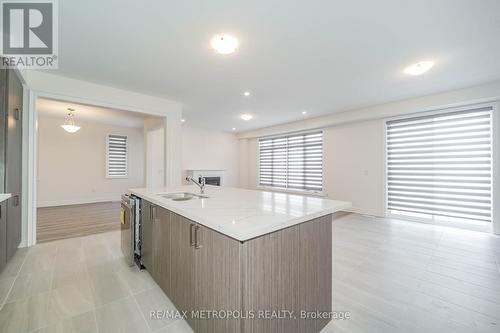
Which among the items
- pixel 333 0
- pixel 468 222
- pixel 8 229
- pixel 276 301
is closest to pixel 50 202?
pixel 8 229

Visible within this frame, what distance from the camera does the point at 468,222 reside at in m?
3.88

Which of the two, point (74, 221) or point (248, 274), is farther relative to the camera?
point (74, 221)

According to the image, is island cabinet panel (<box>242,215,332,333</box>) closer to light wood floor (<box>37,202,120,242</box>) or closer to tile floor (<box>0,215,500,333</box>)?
tile floor (<box>0,215,500,333</box>)

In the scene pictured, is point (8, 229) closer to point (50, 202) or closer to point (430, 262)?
point (50, 202)

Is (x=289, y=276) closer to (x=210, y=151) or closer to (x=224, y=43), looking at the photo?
(x=224, y=43)

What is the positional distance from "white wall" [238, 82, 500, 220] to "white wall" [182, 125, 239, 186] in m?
3.16

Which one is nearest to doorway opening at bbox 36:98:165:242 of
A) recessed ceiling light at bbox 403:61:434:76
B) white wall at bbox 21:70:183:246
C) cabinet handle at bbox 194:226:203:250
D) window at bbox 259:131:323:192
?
white wall at bbox 21:70:183:246

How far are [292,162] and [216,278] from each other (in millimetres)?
6303

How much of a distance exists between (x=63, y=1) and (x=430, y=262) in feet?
15.9

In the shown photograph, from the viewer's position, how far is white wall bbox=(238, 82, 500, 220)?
426 cm

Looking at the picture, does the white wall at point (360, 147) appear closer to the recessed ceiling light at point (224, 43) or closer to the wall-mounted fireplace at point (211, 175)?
the wall-mounted fireplace at point (211, 175)

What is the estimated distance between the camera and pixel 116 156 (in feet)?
23.6

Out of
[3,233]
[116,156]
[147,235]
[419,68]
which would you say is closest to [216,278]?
[147,235]

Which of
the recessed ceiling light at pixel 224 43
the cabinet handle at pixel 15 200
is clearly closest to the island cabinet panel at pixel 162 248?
the recessed ceiling light at pixel 224 43
